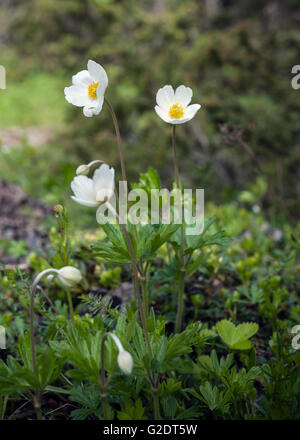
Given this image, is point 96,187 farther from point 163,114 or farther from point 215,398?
point 215,398

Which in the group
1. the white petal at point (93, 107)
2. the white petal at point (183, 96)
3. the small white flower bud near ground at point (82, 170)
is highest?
the white petal at point (183, 96)

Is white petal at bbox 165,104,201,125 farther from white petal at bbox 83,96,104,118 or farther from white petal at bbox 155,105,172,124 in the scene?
white petal at bbox 83,96,104,118

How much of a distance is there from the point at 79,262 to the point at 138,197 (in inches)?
22.4

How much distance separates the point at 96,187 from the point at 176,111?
1.38 feet

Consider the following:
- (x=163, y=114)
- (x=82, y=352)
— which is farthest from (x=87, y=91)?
(x=82, y=352)

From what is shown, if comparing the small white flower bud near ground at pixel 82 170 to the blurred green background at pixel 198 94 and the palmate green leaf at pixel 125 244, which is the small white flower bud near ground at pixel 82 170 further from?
the blurred green background at pixel 198 94

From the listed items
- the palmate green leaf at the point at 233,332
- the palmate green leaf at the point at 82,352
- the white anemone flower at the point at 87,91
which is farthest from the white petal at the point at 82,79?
the palmate green leaf at the point at 233,332

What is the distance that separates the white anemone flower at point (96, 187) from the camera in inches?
37.5

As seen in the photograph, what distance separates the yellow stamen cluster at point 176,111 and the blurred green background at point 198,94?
1.97 m

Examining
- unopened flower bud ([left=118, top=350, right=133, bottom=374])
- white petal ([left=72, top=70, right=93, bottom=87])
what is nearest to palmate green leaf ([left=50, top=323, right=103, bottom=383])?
→ unopened flower bud ([left=118, top=350, right=133, bottom=374])

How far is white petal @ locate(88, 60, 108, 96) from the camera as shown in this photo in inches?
40.8

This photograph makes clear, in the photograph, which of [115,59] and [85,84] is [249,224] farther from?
[115,59]

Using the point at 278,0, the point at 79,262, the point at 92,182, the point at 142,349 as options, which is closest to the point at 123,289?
the point at 79,262

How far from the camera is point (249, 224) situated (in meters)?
2.57
